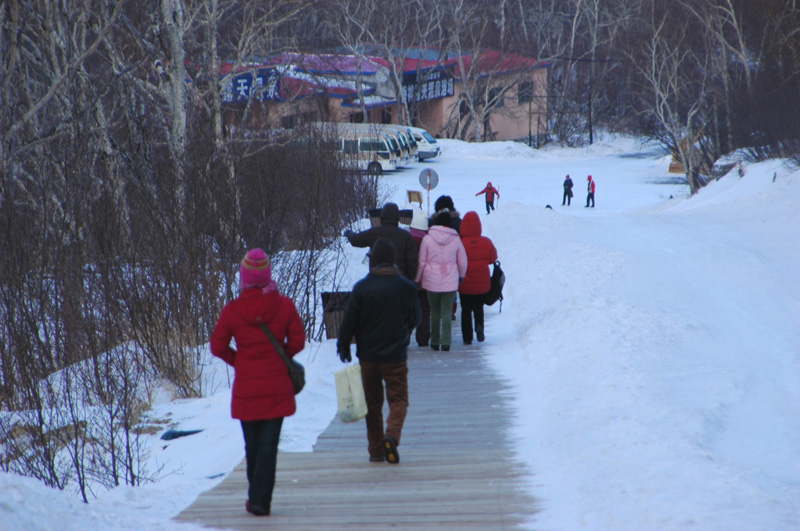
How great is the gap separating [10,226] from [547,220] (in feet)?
52.1

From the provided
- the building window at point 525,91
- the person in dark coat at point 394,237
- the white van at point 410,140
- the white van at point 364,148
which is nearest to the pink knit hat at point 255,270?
the person in dark coat at point 394,237

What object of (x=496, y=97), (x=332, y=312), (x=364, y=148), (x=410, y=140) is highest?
(x=496, y=97)

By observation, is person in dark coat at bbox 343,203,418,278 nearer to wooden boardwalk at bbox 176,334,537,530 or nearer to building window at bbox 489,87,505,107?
wooden boardwalk at bbox 176,334,537,530

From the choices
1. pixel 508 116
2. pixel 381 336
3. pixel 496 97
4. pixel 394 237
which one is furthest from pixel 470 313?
pixel 508 116

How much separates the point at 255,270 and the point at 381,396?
1.71 metres

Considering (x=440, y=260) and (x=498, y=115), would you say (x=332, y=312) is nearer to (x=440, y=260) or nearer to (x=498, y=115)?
(x=440, y=260)

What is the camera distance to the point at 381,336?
6340mm

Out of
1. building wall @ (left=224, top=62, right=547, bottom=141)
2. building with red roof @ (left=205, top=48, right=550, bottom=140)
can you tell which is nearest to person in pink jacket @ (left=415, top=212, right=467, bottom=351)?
building with red roof @ (left=205, top=48, right=550, bottom=140)

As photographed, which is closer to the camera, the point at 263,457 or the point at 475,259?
the point at 263,457

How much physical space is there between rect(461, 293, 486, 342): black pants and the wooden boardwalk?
256 cm

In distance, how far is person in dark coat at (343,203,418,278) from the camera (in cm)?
925

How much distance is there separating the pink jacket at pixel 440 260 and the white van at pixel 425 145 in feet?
140

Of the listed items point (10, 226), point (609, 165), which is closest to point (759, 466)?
point (10, 226)

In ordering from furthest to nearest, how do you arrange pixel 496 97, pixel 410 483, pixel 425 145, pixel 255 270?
pixel 496 97 → pixel 425 145 → pixel 410 483 → pixel 255 270
